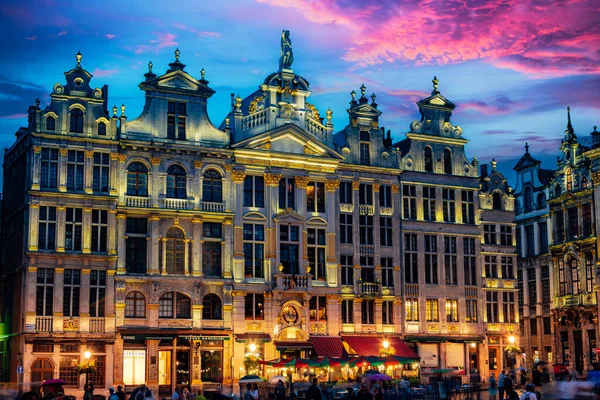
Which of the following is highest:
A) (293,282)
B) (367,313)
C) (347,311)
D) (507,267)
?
(507,267)

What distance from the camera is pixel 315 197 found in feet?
215

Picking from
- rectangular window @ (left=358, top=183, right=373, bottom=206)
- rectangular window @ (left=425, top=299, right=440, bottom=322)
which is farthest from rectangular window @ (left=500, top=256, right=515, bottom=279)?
rectangular window @ (left=358, top=183, right=373, bottom=206)

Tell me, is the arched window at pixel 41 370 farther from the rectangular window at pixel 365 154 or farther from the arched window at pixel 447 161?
the arched window at pixel 447 161

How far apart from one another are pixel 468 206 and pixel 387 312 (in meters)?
10.6

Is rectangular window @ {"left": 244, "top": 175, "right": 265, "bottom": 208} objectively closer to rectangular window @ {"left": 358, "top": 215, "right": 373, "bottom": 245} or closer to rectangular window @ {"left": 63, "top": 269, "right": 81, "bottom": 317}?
rectangular window @ {"left": 358, "top": 215, "right": 373, "bottom": 245}

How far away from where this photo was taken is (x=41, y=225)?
188ft

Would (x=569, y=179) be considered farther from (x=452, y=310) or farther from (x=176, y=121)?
(x=176, y=121)

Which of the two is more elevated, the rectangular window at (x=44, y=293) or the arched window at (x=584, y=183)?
the arched window at (x=584, y=183)

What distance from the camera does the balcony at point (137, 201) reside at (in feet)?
196

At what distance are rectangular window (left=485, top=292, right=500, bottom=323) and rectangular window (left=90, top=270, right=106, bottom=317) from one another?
28.6m

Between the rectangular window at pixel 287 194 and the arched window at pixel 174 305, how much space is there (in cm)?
908

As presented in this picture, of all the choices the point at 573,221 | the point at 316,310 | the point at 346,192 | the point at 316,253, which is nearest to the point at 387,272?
the point at 316,253

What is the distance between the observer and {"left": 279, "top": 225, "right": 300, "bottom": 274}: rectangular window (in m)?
64.0

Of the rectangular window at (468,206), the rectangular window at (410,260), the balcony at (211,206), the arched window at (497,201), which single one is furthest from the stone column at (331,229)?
the arched window at (497,201)
